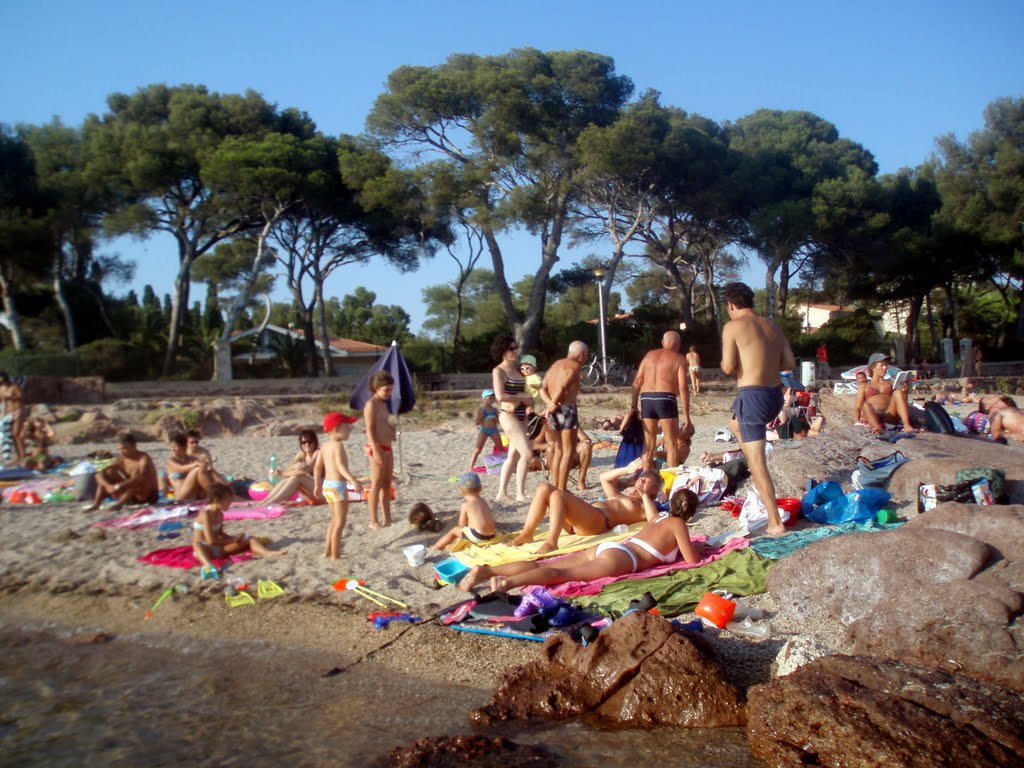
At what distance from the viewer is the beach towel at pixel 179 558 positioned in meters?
6.27

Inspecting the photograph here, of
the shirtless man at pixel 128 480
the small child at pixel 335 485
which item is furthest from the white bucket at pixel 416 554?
the shirtless man at pixel 128 480

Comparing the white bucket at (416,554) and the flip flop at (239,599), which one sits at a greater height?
the white bucket at (416,554)

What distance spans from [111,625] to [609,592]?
10.5 feet

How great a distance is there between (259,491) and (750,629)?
570 cm

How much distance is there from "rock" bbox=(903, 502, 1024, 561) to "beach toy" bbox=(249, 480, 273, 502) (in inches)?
233

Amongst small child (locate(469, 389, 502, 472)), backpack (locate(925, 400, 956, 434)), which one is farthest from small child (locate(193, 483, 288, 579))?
backpack (locate(925, 400, 956, 434))

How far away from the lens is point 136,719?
416cm

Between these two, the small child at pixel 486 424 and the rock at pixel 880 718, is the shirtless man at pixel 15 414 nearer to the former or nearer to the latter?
the small child at pixel 486 424

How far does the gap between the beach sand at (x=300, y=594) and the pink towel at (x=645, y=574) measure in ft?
1.72

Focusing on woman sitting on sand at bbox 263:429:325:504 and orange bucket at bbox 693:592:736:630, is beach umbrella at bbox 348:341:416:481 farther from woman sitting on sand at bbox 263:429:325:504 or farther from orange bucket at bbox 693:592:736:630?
orange bucket at bbox 693:592:736:630

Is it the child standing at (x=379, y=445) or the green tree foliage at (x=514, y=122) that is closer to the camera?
the child standing at (x=379, y=445)

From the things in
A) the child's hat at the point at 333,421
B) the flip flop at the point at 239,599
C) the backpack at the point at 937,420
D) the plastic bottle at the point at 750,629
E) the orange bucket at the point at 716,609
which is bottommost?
the flip flop at the point at 239,599

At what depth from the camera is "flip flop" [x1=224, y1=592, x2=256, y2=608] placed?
5.57 meters

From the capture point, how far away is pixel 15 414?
10672 millimetres
